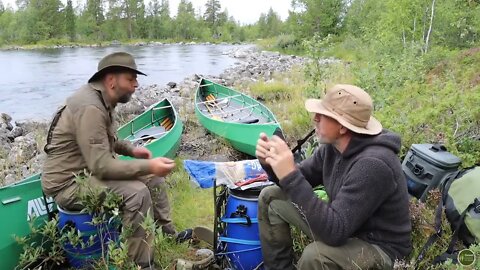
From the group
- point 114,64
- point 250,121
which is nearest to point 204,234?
point 114,64

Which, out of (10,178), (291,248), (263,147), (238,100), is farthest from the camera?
(238,100)

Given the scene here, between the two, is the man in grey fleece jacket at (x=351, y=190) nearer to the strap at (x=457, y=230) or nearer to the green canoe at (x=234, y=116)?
the strap at (x=457, y=230)

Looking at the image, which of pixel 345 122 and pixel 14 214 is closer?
pixel 345 122

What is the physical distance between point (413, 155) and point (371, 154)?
1449 millimetres

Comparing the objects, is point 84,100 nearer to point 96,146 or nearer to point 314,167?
point 96,146

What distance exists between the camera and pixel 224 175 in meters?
3.24

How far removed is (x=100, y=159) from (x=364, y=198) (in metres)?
1.73

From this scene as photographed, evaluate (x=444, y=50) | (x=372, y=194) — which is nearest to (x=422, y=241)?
(x=372, y=194)

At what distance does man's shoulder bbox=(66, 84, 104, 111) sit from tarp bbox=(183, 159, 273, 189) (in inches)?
29.6

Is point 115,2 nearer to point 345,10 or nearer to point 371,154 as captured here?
point 345,10

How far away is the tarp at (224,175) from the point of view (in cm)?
319

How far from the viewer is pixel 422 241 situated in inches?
116

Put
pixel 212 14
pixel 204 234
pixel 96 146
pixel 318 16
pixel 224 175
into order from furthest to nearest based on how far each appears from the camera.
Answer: pixel 212 14 < pixel 318 16 < pixel 204 234 < pixel 224 175 < pixel 96 146

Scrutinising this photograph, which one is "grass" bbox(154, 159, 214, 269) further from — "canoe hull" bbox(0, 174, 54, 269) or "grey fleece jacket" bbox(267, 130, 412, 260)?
"grey fleece jacket" bbox(267, 130, 412, 260)
